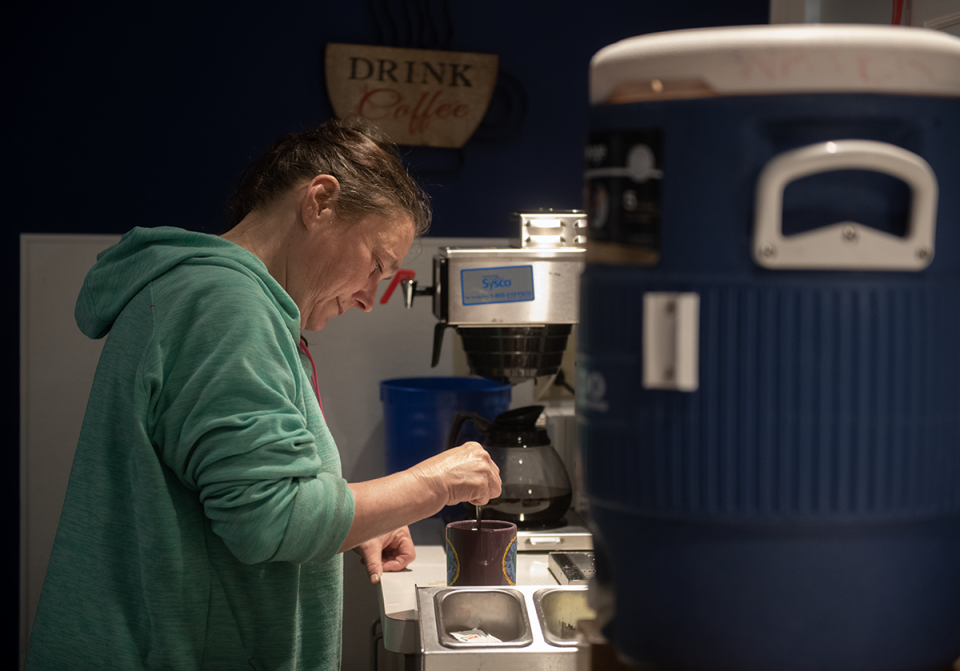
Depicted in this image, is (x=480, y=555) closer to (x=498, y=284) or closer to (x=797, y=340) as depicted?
(x=498, y=284)

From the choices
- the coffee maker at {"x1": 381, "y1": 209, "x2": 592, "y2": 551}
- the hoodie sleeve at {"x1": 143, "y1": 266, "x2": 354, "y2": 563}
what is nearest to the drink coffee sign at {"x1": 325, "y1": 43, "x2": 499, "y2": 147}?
the coffee maker at {"x1": 381, "y1": 209, "x2": 592, "y2": 551}

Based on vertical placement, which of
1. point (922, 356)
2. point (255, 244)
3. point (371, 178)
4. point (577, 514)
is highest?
point (371, 178)

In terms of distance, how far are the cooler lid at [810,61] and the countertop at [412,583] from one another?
1.17m

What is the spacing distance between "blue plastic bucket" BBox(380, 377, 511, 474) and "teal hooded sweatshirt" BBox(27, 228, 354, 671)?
105cm

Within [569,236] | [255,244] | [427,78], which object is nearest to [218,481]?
[255,244]

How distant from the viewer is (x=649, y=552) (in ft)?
2.16

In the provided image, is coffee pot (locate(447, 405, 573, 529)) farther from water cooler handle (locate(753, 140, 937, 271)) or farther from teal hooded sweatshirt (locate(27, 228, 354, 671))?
water cooler handle (locate(753, 140, 937, 271))

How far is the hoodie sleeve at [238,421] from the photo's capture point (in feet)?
Result: 3.59

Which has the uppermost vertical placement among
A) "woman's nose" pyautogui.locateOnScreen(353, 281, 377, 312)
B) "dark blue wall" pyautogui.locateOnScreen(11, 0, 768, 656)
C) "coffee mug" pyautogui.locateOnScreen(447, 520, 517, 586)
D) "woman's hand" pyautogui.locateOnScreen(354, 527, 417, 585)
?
"dark blue wall" pyautogui.locateOnScreen(11, 0, 768, 656)

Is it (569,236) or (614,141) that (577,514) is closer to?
(569,236)

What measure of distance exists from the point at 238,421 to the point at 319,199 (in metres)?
0.47

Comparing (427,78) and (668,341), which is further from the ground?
(427,78)

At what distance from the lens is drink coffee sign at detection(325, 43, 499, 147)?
111 inches

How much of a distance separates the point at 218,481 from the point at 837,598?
2.40 feet
